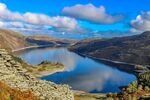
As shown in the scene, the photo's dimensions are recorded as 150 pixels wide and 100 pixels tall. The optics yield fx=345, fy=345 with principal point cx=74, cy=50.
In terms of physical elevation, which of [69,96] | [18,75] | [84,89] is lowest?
[84,89]

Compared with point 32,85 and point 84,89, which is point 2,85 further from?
point 84,89

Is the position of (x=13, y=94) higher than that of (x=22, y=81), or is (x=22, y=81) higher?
(x=22, y=81)

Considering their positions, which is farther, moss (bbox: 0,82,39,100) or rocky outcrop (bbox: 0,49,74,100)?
rocky outcrop (bbox: 0,49,74,100)

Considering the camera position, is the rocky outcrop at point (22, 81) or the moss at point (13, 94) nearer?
the moss at point (13, 94)

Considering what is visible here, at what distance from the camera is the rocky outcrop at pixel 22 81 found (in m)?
40.4

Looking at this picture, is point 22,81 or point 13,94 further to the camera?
point 22,81

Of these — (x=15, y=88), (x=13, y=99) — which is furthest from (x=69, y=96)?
(x=13, y=99)

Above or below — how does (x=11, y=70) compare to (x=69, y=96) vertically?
above

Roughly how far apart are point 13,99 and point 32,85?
23.5ft

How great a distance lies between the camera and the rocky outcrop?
132 ft

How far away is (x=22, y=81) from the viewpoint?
42.0 meters

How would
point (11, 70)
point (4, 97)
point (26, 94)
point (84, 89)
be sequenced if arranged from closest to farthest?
point (4, 97)
point (26, 94)
point (11, 70)
point (84, 89)

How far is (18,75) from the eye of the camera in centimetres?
4288

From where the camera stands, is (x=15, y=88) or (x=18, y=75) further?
(x=18, y=75)
